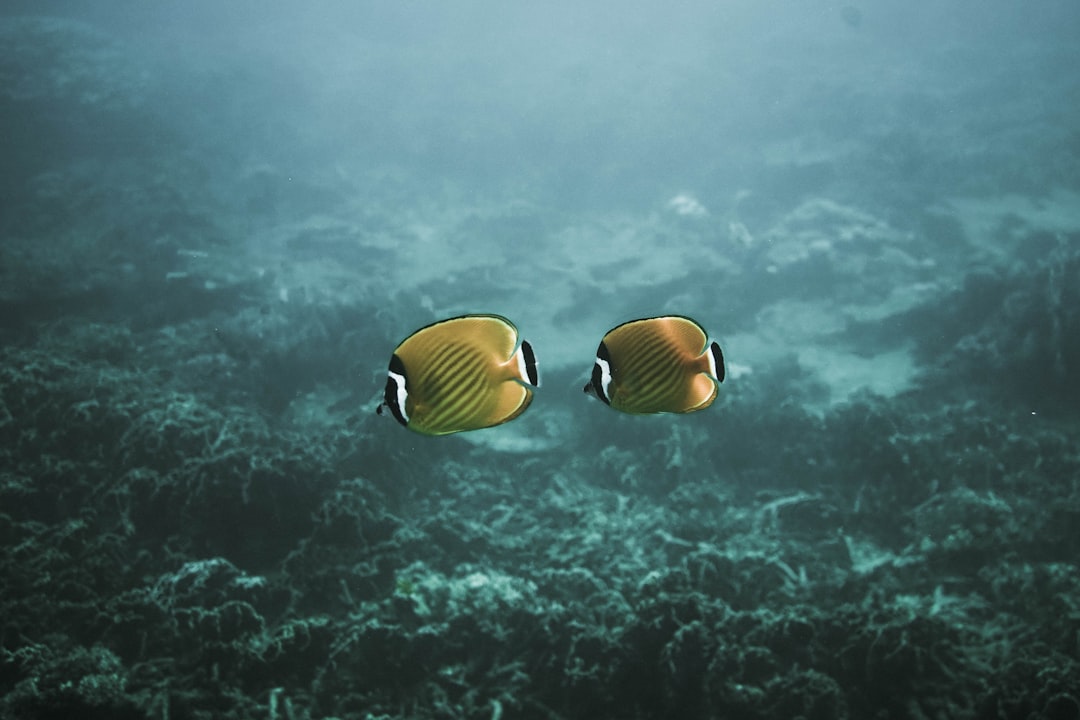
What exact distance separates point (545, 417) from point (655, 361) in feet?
25.8

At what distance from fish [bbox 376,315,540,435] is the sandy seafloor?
3.06 metres

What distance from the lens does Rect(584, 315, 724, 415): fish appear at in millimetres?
1434

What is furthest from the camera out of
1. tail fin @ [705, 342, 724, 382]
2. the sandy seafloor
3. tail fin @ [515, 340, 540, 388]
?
the sandy seafloor

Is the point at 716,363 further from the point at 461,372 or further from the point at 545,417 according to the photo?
the point at 545,417

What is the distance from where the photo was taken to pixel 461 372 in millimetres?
1310

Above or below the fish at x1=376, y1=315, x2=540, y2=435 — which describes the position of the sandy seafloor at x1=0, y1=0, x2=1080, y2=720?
below

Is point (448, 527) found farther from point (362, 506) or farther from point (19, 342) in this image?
point (19, 342)

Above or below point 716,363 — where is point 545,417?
below

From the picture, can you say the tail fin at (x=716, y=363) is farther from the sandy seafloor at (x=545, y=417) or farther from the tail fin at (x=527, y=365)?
the sandy seafloor at (x=545, y=417)

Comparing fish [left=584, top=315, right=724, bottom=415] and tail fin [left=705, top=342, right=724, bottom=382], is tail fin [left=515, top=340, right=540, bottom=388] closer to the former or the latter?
fish [left=584, top=315, right=724, bottom=415]

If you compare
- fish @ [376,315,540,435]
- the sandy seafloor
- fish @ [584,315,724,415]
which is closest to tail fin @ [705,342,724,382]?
fish @ [584,315,724,415]

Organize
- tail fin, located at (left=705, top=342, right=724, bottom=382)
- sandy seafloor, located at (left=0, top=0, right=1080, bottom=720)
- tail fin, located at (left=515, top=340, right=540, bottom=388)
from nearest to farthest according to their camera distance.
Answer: tail fin, located at (left=515, top=340, right=540, bottom=388)
tail fin, located at (left=705, top=342, right=724, bottom=382)
sandy seafloor, located at (left=0, top=0, right=1080, bottom=720)

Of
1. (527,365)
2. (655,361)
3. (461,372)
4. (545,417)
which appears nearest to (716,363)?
(655,361)

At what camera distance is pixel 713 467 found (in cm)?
777
